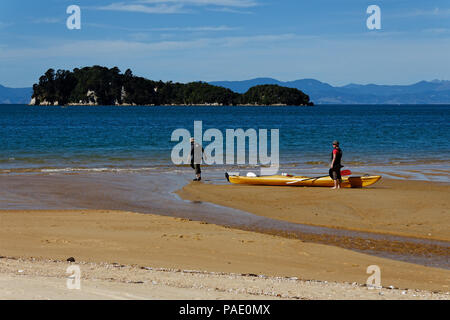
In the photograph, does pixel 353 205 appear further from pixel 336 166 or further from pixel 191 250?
pixel 191 250

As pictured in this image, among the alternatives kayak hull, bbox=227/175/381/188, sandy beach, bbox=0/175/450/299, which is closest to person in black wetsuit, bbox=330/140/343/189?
kayak hull, bbox=227/175/381/188

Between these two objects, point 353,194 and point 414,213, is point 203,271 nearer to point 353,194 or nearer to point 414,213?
point 414,213

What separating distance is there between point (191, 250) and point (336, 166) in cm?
982

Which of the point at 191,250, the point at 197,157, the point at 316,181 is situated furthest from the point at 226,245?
the point at 197,157

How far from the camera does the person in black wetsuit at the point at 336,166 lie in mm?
20656

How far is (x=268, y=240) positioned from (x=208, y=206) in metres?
5.48

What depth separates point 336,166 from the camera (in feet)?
67.8

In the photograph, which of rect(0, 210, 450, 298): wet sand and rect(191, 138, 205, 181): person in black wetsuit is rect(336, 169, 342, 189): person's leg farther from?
rect(0, 210, 450, 298): wet sand

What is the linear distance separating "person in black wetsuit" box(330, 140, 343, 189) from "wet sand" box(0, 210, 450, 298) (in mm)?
7224

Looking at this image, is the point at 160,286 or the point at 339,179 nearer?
the point at 160,286

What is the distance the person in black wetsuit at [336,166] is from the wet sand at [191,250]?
7224mm

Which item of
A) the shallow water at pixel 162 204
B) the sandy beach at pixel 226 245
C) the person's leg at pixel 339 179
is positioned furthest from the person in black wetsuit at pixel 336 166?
the shallow water at pixel 162 204

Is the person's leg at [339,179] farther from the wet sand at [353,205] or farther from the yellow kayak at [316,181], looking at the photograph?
the wet sand at [353,205]
